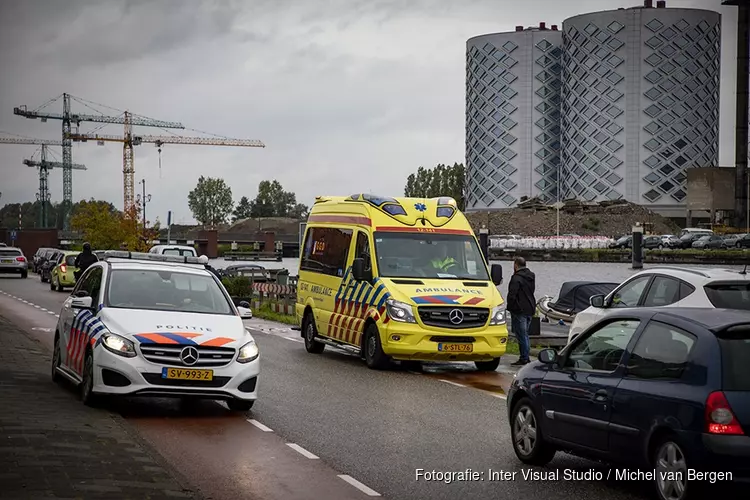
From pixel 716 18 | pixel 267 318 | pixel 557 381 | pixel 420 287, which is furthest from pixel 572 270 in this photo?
pixel 557 381

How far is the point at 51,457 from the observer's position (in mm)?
9523

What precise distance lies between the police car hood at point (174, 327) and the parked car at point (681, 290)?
4327 millimetres

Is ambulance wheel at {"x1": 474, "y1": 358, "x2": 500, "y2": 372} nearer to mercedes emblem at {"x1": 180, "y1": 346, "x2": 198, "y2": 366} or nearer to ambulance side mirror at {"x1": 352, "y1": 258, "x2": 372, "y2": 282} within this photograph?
ambulance side mirror at {"x1": 352, "y1": 258, "x2": 372, "y2": 282}

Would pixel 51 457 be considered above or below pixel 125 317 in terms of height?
below

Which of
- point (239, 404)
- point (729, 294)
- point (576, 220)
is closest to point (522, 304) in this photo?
point (729, 294)

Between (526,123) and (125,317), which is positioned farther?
(526,123)

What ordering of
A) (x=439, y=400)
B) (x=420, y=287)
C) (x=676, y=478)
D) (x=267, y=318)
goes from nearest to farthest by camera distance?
(x=676, y=478) < (x=439, y=400) < (x=420, y=287) < (x=267, y=318)

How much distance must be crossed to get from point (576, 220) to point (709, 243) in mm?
57599

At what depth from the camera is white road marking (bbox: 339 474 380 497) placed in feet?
28.8

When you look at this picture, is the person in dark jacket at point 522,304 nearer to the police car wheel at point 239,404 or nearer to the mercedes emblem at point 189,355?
the police car wheel at point 239,404

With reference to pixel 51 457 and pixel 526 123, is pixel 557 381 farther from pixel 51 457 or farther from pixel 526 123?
pixel 526 123

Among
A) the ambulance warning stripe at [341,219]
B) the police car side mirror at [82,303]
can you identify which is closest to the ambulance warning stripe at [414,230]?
the ambulance warning stripe at [341,219]

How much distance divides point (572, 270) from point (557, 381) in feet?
378

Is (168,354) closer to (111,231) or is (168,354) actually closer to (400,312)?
(400,312)
